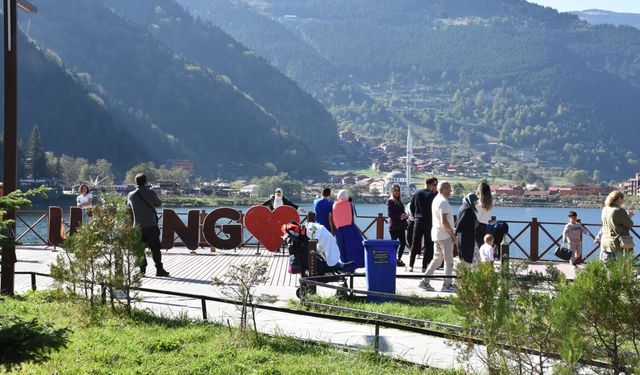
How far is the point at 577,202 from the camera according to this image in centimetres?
15500

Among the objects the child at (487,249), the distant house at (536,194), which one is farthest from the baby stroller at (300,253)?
the distant house at (536,194)

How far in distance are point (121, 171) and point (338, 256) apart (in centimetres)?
12732

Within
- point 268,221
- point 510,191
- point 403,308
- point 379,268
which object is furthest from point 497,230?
point 510,191

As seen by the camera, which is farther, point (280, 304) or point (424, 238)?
point (424, 238)

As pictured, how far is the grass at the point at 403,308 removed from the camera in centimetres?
874

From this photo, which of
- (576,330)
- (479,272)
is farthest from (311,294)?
(576,330)

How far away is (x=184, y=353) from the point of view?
718cm

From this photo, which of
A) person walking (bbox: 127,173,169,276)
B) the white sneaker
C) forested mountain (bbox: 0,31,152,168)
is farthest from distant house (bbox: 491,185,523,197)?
the white sneaker

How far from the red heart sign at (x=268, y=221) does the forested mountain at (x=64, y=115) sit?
117906 mm

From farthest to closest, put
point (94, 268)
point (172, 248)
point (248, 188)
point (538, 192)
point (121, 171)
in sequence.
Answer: point (538, 192) → point (248, 188) → point (121, 171) → point (172, 248) → point (94, 268)

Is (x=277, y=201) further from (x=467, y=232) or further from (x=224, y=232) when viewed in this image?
(x=467, y=232)

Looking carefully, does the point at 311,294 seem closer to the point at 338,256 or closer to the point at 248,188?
the point at 338,256

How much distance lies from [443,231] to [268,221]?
6.68 m

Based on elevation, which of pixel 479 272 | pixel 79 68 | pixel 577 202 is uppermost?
pixel 79 68
